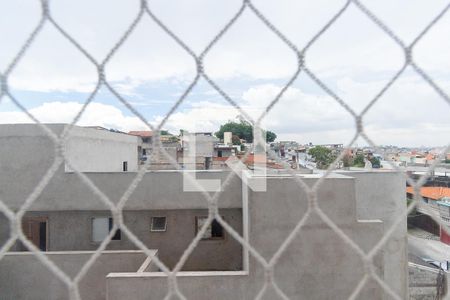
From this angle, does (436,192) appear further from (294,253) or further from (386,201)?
(294,253)

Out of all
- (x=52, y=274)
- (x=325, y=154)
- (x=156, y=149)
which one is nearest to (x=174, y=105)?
(x=156, y=149)

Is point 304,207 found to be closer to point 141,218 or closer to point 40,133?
point 141,218

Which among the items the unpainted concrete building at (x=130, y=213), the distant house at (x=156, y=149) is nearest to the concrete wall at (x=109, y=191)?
the unpainted concrete building at (x=130, y=213)

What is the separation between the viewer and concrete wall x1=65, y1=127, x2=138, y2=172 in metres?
3.99

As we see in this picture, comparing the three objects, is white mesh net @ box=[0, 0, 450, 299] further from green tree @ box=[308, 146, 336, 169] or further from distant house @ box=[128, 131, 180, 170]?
green tree @ box=[308, 146, 336, 169]

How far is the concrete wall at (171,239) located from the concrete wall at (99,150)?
57 cm

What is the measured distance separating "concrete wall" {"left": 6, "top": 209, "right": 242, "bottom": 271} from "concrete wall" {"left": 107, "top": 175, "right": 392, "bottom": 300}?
3.98 feet

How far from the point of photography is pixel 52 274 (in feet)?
9.69

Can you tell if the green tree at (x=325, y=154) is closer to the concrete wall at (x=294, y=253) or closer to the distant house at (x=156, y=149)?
the concrete wall at (x=294, y=253)

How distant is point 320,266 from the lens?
2.44 metres

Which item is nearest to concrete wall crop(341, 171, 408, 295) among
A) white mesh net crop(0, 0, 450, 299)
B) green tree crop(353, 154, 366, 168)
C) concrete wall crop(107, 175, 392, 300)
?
green tree crop(353, 154, 366, 168)

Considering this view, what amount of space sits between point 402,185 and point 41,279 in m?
3.46

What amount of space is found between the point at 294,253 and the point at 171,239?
1.67m

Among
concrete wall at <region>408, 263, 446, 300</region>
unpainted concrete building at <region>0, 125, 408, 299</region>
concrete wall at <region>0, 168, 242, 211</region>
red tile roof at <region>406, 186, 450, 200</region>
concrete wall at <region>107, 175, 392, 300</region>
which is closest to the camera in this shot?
concrete wall at <region>107, 175, 392, 300</region>
